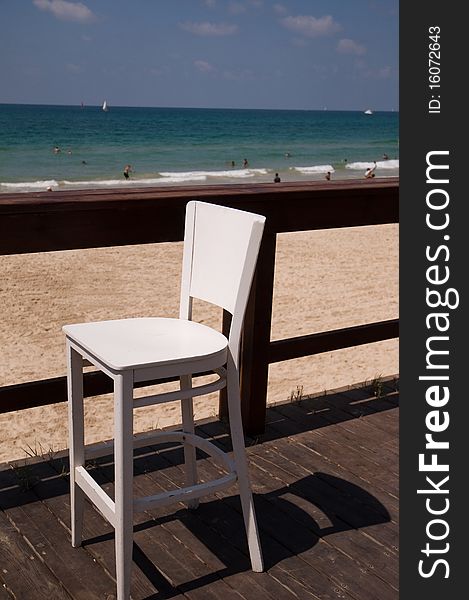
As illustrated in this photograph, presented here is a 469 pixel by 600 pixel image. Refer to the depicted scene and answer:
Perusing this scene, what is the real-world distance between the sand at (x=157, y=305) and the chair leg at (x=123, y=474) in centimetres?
119

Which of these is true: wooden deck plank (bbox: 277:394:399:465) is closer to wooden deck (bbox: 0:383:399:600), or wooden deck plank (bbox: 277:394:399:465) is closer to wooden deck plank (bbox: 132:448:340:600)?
wooden deck (bbox: 0:383:399:600)

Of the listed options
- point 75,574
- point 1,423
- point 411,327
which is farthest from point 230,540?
point 1,423

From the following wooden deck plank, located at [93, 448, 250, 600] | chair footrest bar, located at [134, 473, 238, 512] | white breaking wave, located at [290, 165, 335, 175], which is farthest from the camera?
white breaking wave, located at [290, 165, 335, 175]

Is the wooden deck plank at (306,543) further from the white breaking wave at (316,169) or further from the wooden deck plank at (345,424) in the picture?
the white breaking wave at (316,169)

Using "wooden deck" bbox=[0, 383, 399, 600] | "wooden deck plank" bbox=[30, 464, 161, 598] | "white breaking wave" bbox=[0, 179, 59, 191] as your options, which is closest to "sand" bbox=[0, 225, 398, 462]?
"wooden deck plank" bbox=[30, 464, 161, 598]

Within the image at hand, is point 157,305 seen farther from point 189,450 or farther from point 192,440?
point 192,440

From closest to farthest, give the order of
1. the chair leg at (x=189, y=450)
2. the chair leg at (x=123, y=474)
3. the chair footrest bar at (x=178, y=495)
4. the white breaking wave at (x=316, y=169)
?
the chair leg at (x=123, y=474) < the chair footrest bar at (x=178, y=495) < the chair leg at (x=189, y=450) < the white breaking wave at (x=316, y=169)

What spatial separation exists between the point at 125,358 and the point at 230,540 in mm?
734

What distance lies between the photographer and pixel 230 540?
225 centimetres

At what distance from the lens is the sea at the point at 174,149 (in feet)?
77.5

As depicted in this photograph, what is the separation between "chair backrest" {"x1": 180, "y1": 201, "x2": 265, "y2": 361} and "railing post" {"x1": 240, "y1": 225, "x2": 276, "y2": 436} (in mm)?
586

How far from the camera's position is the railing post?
9.18 ft

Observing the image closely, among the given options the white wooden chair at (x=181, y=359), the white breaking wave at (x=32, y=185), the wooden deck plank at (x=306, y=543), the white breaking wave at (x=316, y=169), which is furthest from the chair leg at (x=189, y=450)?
the white breaking wave at (x=316, y=169)

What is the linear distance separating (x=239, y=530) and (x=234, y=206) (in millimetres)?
1023
